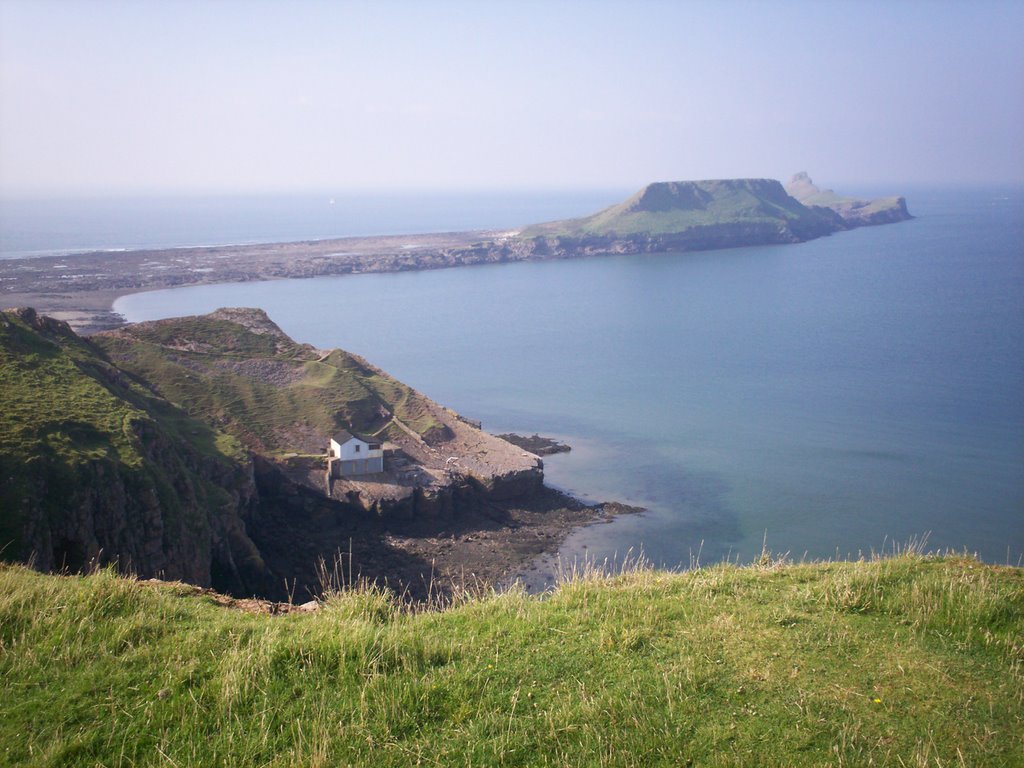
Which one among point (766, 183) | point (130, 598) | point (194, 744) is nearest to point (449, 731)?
point (194, 744)

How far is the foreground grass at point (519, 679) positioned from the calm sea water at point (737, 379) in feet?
44.7

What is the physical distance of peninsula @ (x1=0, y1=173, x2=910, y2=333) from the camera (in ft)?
241

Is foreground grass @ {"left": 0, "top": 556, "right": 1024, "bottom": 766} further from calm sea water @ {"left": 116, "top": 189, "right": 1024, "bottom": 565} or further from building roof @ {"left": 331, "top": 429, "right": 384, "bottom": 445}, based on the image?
building roof @ {"left": 331, "top": 429, "right": 384, "bottom": 445}

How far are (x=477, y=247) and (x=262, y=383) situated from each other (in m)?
80.5

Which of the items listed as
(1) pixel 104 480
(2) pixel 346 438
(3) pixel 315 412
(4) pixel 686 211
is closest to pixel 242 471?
(2) pixel 346 438

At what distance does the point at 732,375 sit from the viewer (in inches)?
2050

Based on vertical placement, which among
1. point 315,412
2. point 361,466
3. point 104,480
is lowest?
point 361,466

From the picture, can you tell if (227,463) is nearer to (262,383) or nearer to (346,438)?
(346,438)

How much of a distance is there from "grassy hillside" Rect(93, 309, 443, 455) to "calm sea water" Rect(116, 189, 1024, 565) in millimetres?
7382

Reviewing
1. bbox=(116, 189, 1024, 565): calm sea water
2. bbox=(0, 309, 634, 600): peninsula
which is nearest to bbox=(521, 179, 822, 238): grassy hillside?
bbox=(116, 189, 1024, 565): calm sea water

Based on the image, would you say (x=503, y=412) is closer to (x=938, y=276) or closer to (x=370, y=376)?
(x=370, y=376)

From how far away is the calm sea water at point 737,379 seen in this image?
3005cm

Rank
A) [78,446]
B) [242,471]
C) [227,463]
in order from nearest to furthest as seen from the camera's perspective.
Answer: [78,446], [227,463], [242,471]

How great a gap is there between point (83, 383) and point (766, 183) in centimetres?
14074
